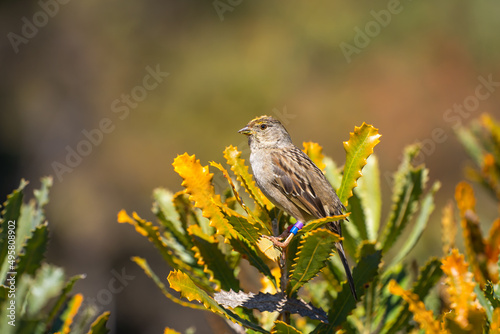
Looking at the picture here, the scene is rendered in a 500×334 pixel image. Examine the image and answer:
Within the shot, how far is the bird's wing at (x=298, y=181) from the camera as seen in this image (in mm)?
2512

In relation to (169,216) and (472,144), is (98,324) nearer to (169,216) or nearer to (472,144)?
(169,216)

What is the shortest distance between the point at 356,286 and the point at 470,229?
2.22 ft

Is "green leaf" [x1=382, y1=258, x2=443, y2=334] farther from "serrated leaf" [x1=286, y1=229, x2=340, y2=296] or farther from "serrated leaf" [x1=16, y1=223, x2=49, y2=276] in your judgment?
"serrated leaf" [x1=16, y1=223, x2=49, y2=276]

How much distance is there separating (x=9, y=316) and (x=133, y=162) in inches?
455

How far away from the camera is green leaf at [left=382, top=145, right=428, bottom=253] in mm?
2160

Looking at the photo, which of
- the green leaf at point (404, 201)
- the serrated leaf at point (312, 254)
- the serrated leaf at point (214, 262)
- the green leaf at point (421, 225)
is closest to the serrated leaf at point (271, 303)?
the serrated leaf at point (312, 254)

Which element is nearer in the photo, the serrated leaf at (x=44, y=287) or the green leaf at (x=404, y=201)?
the serrated leaf at (x=44, y=287)

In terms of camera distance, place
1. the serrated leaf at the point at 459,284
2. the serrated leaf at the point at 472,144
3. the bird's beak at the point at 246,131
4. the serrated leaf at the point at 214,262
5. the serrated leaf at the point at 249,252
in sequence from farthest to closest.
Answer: the bird's beak at the point at 246,131
the serrated leaf at the point at 472,144
the serrated leaf at the point at 214,262
the serrated leaf at the point at 249,252
the serrated leaf at the point at 459,284

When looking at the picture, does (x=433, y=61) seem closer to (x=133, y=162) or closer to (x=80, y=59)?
(x=133, y=162)

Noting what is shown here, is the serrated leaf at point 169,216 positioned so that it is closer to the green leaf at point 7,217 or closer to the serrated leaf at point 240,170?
the serrated leaf at point 240,170

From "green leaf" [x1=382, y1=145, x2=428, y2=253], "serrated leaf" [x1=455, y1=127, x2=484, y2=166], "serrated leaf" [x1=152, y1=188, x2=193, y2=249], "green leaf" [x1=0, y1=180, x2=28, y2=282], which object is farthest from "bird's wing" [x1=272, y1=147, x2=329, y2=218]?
"green leaf" [x1=0, y1=180, x2=28, y2=282]

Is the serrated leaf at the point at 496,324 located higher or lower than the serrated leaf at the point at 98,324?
lower

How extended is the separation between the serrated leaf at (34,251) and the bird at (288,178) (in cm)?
89

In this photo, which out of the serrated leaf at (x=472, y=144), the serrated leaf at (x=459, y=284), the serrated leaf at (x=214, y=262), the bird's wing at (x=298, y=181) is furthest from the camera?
the serrated leaf at (x=472, y=144)
